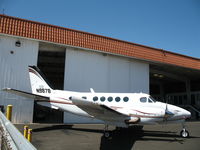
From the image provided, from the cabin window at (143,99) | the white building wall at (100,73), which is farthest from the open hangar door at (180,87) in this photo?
the cabin window at (143,99)

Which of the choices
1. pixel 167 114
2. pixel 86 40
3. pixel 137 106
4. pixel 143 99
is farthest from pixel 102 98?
pixel 86 40

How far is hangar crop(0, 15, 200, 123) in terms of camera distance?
13.9m

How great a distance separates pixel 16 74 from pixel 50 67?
10683 millimetres

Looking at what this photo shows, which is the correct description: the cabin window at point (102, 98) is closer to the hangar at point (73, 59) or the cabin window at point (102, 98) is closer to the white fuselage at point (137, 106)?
the white fuselage at point (137, 106)

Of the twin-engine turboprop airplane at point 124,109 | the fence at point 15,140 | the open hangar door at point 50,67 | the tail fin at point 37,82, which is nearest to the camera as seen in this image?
the fence at point 15,140

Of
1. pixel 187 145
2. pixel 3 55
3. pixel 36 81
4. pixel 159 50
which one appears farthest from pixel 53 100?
pixel 159 50

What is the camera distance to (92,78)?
1677 centimetres

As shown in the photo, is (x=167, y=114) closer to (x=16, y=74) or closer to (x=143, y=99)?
(x=143, y=99)

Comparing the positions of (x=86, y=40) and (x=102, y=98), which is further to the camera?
(x=86, y=40)

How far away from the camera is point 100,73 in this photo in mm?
17234

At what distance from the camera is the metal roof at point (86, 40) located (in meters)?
14.1

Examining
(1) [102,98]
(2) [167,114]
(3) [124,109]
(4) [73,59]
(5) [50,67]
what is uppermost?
(5) [50,67]

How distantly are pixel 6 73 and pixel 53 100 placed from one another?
5.00 m

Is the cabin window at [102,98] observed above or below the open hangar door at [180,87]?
below
